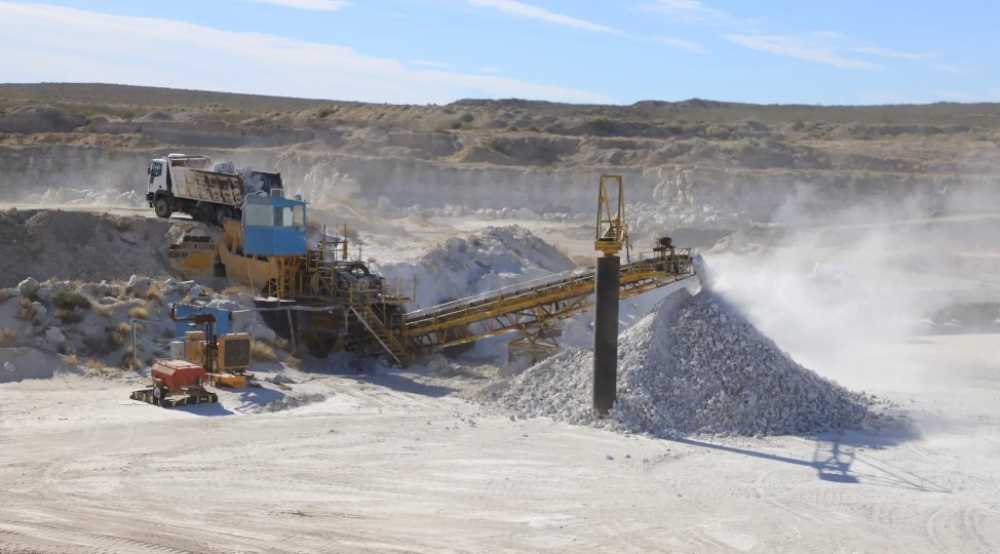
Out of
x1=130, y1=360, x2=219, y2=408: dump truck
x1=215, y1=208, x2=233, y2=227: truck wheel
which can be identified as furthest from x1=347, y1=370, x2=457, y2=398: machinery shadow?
x1=215, y1=208, x2=233, y2=227: truck wheel

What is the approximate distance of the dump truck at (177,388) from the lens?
2028cm

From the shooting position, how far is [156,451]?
57.7 feet

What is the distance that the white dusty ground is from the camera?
47.2 ft

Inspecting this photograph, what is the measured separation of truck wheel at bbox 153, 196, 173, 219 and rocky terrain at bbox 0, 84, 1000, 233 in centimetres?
2049

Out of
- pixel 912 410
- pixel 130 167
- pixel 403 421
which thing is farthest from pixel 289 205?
pixel 130 167

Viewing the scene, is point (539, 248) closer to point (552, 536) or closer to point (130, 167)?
point (552, 536)

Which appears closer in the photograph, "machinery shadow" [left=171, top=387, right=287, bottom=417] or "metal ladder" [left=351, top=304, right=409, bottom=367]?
"machinery shadow" [left=171, top=387, right=287, bottom=417]

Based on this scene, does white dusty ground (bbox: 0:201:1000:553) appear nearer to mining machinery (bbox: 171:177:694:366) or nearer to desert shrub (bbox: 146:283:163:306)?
mining machinery (bbox: 171:177:694:366)

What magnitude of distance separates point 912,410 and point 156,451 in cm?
1260

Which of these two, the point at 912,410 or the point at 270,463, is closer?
the point at 270,463

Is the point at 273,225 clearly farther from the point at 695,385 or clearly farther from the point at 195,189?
the point at 695,385

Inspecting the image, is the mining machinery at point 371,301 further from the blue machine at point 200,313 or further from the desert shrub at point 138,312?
the desert shrub at point 138,312

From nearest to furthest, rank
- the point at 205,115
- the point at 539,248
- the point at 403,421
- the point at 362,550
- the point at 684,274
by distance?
the point at 362,550
the point at 403,421
the point at 684,274
the point at 539,248
the point at 205,115

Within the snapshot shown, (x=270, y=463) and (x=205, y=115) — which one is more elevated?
(x=205, y=115)
